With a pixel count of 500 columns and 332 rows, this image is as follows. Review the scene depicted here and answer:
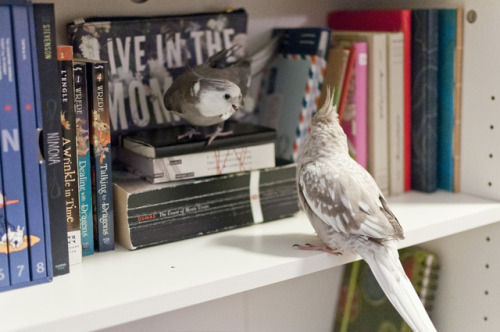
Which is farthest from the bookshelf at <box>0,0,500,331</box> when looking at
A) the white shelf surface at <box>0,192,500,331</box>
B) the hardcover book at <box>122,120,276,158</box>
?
the hardcover book at <box>122,120,276,158</box>

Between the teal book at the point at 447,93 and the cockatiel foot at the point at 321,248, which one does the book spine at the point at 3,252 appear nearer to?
the cockatiel foot at the point at 321,248

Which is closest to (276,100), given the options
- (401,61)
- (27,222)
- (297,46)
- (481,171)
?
(297,46)

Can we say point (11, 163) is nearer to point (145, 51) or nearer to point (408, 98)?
point (145, 51)

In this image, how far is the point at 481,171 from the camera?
0.89 m

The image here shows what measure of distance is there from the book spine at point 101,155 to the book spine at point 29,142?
0.10m

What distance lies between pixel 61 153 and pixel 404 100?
0.49m

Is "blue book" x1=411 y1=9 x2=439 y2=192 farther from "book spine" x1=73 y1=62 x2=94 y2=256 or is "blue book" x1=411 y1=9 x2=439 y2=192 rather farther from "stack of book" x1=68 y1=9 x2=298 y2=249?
"book spine" x1=73 y1=62 x2=94 y2=256

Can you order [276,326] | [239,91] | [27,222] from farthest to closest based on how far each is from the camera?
[276,326]
[239,91]
[27,222]

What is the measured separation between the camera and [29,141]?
0.62 m

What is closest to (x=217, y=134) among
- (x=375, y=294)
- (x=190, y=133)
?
(x=190, y=133)

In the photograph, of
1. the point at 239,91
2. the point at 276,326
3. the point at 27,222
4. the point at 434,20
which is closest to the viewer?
the point at 27,222

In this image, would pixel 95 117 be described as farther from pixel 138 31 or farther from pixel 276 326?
pixel 276 326

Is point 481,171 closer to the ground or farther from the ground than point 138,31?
closer to the ground

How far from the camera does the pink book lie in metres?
0.87
